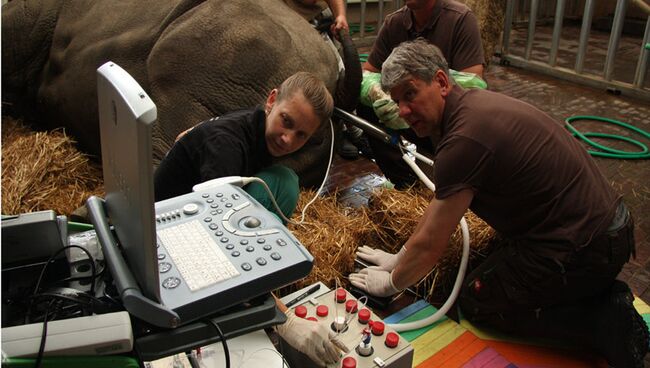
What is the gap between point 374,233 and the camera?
2547mm

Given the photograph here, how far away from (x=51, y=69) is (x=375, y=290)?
274 cm

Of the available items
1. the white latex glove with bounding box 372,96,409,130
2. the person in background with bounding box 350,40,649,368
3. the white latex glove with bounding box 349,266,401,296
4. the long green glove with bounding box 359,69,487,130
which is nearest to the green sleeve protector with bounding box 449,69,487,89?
the long green glove with bounding box 359,69,487,130

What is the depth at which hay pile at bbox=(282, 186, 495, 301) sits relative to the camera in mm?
2213

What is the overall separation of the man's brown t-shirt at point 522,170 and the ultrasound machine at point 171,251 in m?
0.84

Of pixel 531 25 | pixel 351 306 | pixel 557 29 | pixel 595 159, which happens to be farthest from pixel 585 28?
pixel 351 306

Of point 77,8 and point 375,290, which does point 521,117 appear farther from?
point 77,8

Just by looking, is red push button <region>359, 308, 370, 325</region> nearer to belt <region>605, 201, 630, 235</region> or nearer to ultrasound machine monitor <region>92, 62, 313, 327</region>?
ultrasound machine monitor <region>92, 62, 313, 327</region>

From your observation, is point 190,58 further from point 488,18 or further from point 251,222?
point 488,18

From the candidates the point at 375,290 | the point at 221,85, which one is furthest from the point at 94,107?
the point at 375,290

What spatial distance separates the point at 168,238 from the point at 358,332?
0.77 meters

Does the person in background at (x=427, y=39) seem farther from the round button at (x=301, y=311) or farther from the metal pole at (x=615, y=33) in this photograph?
Result: the metal pole at (x=615, y=33)

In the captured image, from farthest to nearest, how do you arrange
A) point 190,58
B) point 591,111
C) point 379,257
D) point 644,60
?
point 644,60
point 591,111
point 190,58
point 379,257

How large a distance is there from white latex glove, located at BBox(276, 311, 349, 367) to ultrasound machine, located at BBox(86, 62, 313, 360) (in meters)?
0.35

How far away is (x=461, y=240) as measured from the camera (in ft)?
7.34
